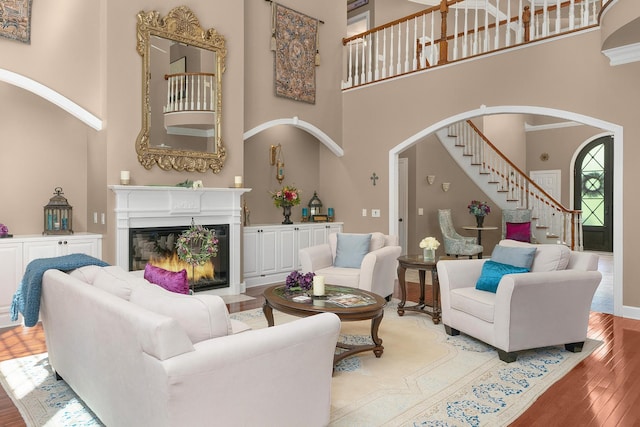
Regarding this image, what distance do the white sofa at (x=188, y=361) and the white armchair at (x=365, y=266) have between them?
260 centimetres

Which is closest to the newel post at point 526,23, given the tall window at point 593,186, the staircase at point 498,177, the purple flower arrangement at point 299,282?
the staircase at point 498,177

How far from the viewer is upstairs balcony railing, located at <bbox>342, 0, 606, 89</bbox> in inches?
223

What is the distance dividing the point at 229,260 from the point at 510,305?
382cm

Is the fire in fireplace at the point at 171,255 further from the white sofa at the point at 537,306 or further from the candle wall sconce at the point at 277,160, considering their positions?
the white sofa at the point at 537,306

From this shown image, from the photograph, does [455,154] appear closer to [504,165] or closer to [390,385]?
[504,165]

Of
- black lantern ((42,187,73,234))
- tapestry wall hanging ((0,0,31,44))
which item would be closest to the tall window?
black lantern ((42,187,73,234))

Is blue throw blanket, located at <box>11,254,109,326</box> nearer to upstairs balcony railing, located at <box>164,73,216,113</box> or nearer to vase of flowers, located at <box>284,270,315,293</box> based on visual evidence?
vase of flowers, located at <box>284,270,315,293</box>

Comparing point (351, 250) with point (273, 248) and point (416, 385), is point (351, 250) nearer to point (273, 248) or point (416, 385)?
point (273, 248)

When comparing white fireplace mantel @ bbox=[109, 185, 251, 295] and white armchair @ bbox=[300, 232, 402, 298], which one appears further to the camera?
white fireplace mantel @ bbox=[109, 185, 251, 295]

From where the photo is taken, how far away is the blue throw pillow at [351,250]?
5.42 meters

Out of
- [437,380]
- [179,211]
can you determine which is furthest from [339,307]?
[179,211]

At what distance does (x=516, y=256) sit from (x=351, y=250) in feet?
6.44

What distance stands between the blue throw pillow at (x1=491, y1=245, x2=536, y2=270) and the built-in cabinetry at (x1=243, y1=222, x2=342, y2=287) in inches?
139

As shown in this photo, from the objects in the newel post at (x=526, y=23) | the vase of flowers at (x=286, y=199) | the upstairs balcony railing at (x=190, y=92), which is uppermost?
the newel post at (x=526, y=23)
